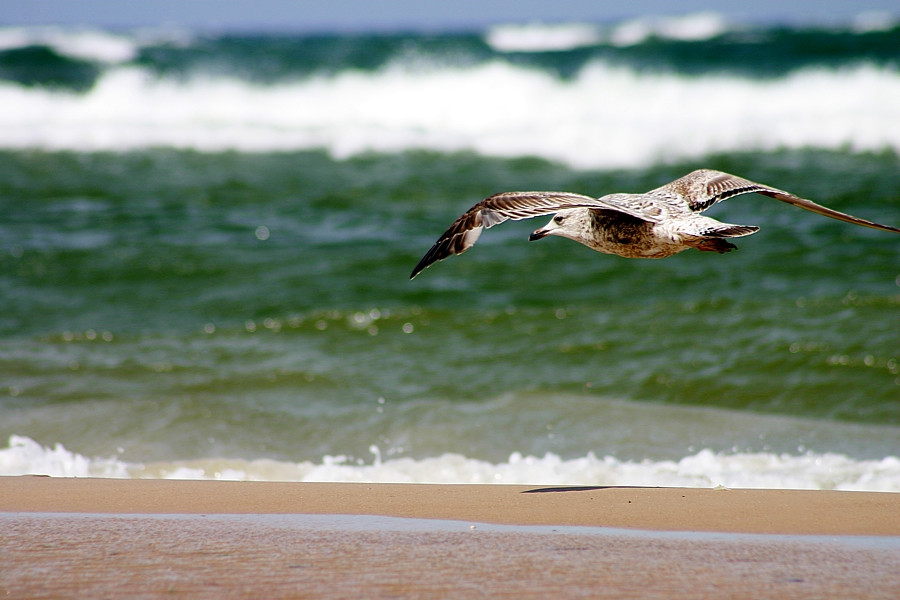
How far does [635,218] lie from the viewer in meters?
4.85

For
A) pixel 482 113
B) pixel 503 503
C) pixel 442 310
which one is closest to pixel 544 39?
pixel 482 113

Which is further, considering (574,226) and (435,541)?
(574,226)

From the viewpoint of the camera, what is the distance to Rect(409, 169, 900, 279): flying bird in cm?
428

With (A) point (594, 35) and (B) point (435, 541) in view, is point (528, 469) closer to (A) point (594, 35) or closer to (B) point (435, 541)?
(B) point (435, 541)

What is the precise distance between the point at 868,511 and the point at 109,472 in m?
3.57

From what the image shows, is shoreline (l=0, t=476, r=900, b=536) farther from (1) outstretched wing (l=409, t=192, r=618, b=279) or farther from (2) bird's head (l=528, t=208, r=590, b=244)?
(2) bird's head (l=528, t=208, r=590, b=244)

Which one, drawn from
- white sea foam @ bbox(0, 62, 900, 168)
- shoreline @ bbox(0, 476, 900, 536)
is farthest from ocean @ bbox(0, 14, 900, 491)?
shoreline @ bbox(0, 476, 900, 536)

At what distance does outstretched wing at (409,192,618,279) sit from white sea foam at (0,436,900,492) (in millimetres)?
1315

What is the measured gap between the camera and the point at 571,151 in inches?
613

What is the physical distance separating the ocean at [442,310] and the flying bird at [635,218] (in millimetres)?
1145

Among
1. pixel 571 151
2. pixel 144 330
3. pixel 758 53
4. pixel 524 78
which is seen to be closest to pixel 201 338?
pixel 144 330

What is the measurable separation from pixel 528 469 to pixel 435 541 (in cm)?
171

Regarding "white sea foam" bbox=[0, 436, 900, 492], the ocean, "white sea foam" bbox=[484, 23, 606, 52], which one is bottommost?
"white sea foam" bbox=[0, 436, 900, 492]

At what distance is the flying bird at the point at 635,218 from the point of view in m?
4.28
